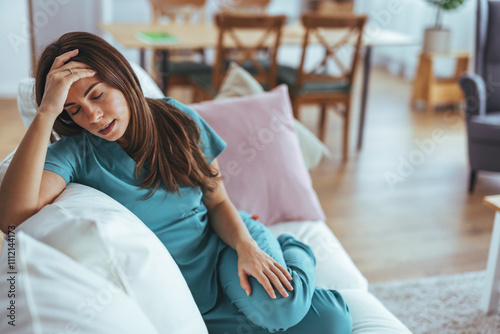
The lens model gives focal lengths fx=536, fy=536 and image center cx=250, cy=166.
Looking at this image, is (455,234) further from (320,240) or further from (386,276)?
(320,240)

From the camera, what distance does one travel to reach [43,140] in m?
1.03

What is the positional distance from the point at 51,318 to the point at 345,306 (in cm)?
69

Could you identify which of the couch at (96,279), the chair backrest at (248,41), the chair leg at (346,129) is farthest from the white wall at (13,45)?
the couch at (96,279)

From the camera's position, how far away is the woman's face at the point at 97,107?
1.10m

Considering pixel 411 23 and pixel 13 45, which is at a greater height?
pixel 411 23

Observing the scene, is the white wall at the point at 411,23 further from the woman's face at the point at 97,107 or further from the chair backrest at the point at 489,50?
the woman's face at the point at 97,107

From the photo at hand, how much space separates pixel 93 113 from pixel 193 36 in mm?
2145

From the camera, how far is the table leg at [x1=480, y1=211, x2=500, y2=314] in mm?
1761

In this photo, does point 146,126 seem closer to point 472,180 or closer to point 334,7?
point 472,180

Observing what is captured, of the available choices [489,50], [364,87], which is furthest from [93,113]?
[489,50]

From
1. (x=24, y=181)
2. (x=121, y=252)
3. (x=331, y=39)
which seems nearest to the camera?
(x=121, y=252)

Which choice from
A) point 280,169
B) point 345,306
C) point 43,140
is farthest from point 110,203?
point 280,169

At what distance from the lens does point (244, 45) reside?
3.04 m

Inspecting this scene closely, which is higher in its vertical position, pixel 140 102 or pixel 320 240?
pixel 140 102
